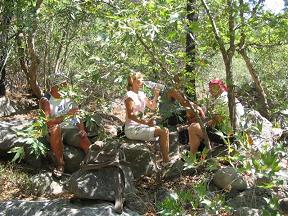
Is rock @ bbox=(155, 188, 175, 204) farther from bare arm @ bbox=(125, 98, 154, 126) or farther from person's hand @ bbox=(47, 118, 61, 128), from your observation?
person's hand @ bbox=(47, 118, 61, 128)

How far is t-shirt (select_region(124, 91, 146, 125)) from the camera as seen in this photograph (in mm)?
5855

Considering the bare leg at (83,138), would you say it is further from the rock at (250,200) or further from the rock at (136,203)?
the rock at (250,200)

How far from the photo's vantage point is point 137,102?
19.6 feet

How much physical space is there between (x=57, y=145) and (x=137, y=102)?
58.1 inches

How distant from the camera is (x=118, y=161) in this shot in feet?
17.7

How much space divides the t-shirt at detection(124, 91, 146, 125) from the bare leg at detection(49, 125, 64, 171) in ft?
3.84

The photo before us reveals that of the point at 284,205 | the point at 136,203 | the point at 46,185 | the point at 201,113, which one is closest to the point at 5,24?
the point at 46,185

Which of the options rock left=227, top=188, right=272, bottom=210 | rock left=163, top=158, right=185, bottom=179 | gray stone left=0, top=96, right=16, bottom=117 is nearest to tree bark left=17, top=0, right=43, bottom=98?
gray stone left=0, top=96, right=16, bottom=117

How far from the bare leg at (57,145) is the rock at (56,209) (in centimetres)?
137

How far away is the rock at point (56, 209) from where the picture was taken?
16.1 feet

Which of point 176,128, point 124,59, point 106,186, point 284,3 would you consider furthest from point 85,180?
point 284,3

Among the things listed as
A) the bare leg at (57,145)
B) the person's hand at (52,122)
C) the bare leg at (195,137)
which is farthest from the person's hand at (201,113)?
the bare leg at (57,145)

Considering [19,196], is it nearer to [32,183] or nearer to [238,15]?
[32,183]

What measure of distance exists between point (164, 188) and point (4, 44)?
374 cm
